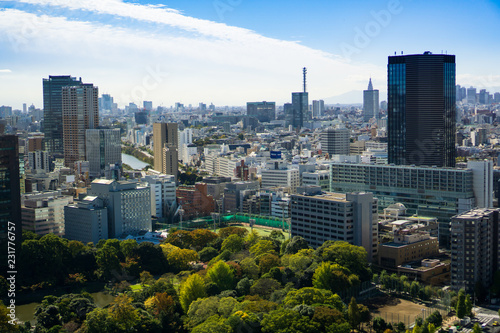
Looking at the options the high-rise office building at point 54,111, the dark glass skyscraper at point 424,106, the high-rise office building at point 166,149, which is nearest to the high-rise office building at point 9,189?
the high-rise office building at point 166,149

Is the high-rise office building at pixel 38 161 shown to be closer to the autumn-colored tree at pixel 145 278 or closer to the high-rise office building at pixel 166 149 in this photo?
the high-rise office building at pixel 166 149

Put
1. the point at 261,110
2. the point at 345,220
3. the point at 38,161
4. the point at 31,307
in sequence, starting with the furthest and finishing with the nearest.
Result: the point at 261,110, the point at 38,161, the point at 345,220, the point at 31,307

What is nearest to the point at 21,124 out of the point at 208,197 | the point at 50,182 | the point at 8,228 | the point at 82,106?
the point at 82,106

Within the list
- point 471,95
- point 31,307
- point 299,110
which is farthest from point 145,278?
point 471,95

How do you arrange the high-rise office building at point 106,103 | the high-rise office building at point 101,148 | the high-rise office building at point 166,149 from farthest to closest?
the high-rise office building at point 106,103
the high-rise office building at point 101,148
the high-rise office building at point 166,149

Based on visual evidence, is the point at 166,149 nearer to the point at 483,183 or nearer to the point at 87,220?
the point at 87,220

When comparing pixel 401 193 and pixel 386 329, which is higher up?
pixel 401 193

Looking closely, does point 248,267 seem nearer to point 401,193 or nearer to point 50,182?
point 401,193
